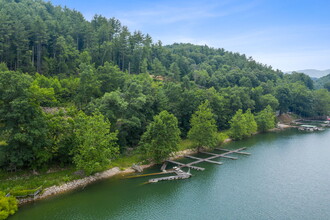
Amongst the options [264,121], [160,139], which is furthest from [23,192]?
[264,121]

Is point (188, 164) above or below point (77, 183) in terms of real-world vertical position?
above

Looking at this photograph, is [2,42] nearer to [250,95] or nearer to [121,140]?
[121,140]

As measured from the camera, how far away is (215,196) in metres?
31.9

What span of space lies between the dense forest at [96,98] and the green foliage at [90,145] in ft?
0.49

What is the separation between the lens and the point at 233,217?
87.4 feet

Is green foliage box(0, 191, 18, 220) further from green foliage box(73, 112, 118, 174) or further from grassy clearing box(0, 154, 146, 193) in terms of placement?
green foliage box(73, 112, 118, 174)

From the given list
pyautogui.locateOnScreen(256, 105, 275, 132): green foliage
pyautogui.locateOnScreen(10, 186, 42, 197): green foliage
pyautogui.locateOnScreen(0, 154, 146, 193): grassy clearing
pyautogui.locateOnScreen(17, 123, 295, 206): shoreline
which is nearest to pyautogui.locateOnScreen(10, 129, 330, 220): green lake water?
pyautogui.locateOnScreen(17, 123, 295, 206): shoreline

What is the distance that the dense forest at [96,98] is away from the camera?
32.6 meters

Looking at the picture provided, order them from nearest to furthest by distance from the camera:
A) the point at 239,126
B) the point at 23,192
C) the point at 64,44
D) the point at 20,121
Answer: the point at 23,192 → the point at 20,121 → the point at 239,126 → the point at 64,44

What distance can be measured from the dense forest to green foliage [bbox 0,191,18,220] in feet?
19.8

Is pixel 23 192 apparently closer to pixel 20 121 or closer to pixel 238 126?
pixel 20 121

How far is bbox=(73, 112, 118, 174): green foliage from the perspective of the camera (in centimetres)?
3378

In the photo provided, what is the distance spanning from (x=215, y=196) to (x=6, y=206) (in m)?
24.7

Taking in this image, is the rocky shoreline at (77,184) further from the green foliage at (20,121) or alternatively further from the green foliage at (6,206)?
the green foliage at (20,121)
